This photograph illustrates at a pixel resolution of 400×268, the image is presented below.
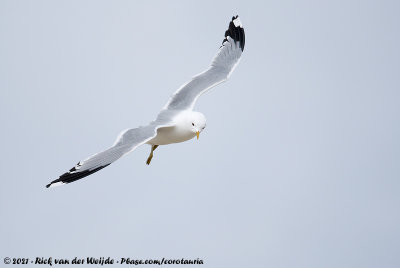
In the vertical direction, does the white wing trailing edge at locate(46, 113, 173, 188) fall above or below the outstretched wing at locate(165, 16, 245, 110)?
below

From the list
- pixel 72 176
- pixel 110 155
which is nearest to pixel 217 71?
pixel 110 155

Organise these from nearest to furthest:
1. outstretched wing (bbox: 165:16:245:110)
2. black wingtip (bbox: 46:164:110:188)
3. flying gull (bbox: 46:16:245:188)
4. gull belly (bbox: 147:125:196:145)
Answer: black wingtip (bbox: 46:164:110:188), flying gull (bbox: 46:16:245:188), gull belly (bbox: 147:125:196:145), outstretched wing (bbox: 165:16:245:110)

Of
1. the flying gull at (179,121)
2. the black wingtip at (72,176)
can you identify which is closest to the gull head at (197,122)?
the flying gull at (179,121)

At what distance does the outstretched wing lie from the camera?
964 cm

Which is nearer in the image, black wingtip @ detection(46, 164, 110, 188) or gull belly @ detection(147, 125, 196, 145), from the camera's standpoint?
black wingtip @ detection(46, 164, 110, 188)

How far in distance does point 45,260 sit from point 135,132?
6.04 feet

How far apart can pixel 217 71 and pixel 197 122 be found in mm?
1906

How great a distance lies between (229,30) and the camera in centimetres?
1157

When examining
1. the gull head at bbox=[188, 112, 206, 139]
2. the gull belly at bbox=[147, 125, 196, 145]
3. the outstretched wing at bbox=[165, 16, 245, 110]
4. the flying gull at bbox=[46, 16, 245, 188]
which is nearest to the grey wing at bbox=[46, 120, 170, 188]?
the flying gull at bbox=[46, 16, 245, 188]

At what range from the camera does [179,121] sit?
28.5 feet

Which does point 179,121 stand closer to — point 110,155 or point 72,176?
point 110,155

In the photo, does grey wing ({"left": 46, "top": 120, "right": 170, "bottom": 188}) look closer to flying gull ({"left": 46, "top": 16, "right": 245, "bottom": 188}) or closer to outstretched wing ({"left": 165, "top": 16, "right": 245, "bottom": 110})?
flying gull ({"left": 46, "top": 16, "right": 245, "bottom": 188})

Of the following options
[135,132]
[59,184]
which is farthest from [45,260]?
[135,132]

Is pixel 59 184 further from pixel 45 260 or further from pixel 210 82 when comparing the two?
pixel 210 82
